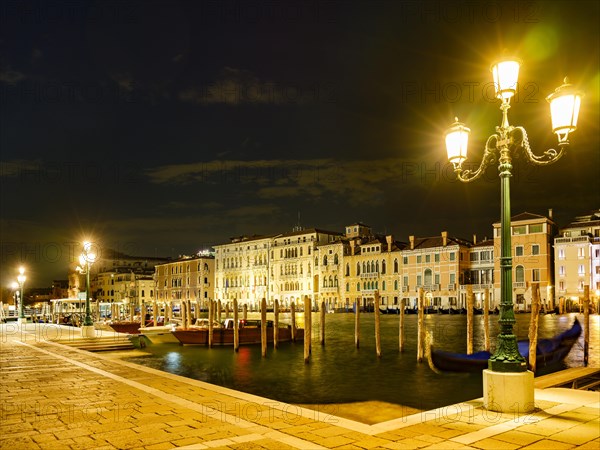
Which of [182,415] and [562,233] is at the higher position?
[562,233]

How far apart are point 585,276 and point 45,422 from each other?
52.8 meters

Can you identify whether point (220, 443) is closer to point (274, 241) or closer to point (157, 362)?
point (157, 362)

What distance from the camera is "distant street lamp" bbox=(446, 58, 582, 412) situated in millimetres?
6336

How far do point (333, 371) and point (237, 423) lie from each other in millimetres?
12582

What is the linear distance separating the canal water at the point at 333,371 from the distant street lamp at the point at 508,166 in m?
5.79

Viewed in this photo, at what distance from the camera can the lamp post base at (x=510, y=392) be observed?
653 cm

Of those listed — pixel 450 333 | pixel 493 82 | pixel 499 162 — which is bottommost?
pixel 450 333

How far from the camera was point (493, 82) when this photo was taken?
686 centimetres

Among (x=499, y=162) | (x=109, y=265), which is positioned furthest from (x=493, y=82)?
(x=109, y=265)

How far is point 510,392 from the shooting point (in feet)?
21.6

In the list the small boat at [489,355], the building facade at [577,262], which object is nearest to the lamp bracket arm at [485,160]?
the small boat at [489,355]

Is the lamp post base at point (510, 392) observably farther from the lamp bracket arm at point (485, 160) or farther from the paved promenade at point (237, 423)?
the lamp bracket arm at point (485, 160)

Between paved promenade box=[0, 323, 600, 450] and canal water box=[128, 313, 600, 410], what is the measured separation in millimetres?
5506

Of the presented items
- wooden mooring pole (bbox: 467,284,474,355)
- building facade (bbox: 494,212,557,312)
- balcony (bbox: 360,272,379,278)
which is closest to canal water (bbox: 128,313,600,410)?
wooden mooring pole (bbox: 467,284,474,355)
